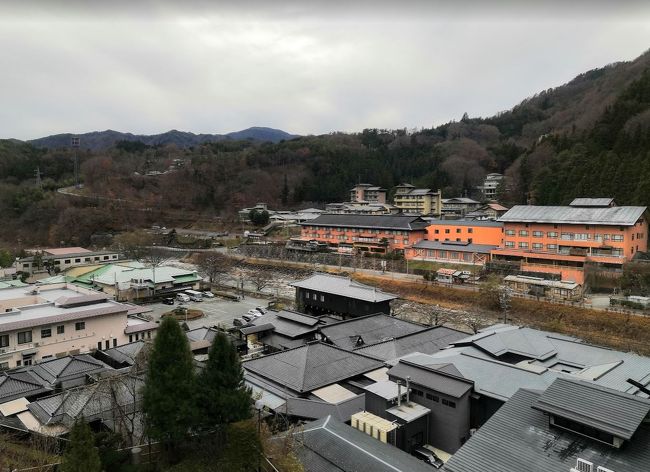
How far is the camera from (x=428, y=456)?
11062 mm

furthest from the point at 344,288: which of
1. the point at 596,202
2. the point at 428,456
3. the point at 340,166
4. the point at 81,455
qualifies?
the point at 340,166

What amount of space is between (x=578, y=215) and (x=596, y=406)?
24625mm

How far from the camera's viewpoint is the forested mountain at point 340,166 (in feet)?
123

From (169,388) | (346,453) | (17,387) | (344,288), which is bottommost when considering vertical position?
(17,387)

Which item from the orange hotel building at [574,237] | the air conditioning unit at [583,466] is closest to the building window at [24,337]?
the air conditioning unit at [583,466]

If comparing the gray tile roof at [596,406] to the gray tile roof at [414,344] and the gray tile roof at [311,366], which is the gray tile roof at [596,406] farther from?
the gray tile roof at [414,344]

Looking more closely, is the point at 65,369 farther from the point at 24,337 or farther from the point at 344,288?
the point at 344,288

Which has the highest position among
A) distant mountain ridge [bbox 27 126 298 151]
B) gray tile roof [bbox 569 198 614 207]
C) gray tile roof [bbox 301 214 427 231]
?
distant mountain ridge [bbox 27 126 298 151]

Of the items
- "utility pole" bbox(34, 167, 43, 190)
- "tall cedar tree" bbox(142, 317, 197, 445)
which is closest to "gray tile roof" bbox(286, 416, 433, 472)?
"tall cedar tree" bbox(142, 317, 197, 445)

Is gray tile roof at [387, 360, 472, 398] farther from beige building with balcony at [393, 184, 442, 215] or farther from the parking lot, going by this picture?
beige building with balcony at [393, 184, 442, 215]

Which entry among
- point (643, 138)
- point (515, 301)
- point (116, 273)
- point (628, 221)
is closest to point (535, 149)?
point (643, 138)

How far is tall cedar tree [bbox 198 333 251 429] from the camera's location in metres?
9.56

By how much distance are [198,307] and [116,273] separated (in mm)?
8262

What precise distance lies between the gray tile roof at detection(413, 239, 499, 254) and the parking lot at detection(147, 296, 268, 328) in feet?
47.3
